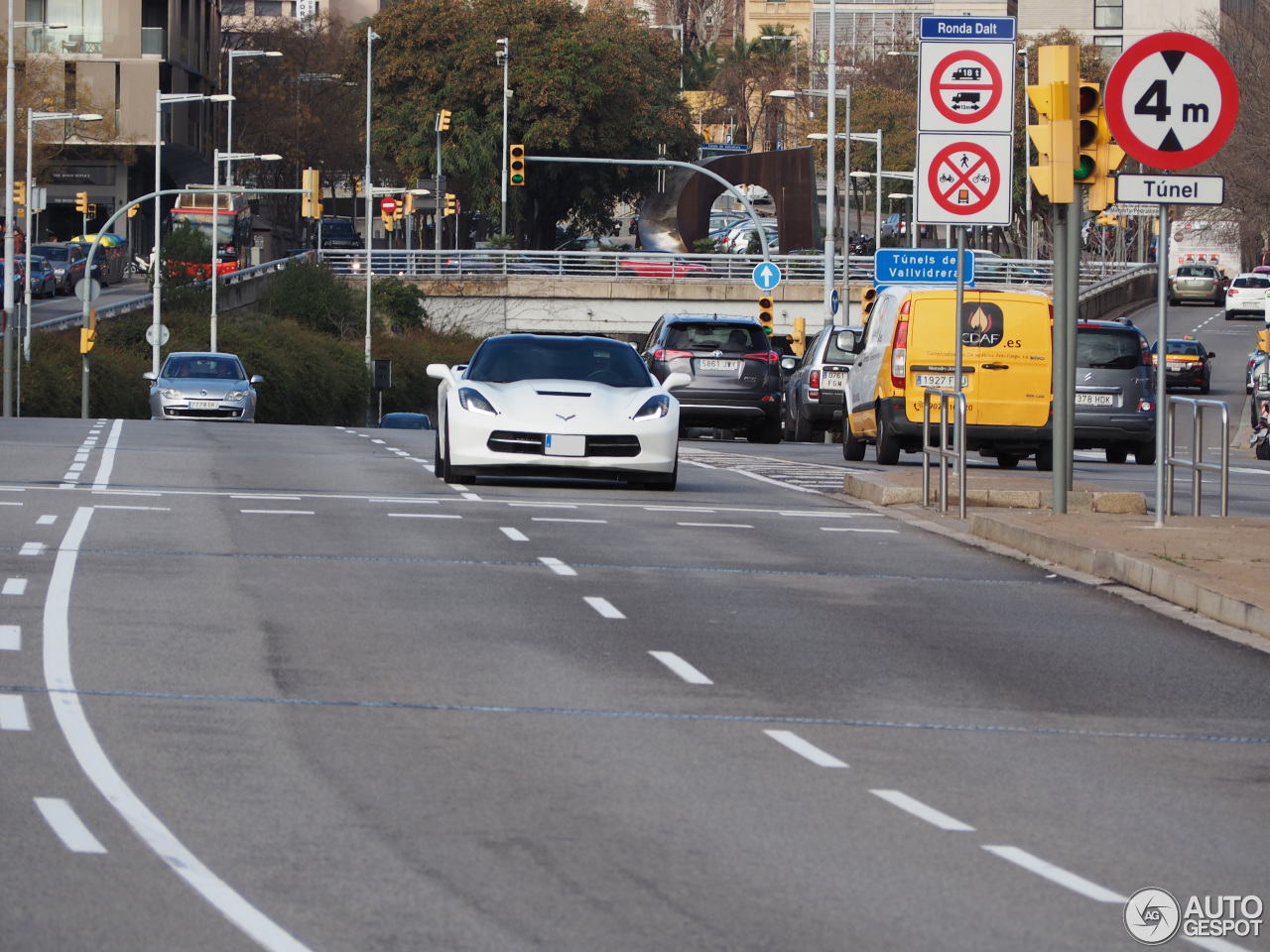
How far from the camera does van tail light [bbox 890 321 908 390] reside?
23.1 meters

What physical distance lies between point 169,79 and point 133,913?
95.8 m

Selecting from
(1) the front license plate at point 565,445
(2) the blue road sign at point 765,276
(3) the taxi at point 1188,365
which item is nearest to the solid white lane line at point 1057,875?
(1) the front license plate at point 565,445

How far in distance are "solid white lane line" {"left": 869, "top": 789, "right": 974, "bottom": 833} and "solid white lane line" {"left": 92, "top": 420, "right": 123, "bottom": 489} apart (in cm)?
1206

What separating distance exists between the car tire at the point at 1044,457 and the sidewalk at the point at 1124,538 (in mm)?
3938

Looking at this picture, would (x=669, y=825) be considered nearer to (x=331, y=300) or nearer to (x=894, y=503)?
(x=894, y=503)

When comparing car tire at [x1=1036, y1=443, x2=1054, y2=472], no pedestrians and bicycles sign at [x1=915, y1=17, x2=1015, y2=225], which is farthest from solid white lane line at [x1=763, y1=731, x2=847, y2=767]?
car tire at [x1=1036, y1=443, x2=1054, y2=472]

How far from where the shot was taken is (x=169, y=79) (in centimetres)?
9788

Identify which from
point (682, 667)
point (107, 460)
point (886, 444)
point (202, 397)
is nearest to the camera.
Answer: point (682, 667)

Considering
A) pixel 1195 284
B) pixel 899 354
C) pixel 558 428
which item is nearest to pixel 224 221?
pixel 1195 284

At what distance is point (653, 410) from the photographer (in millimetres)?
18891

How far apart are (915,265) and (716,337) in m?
3.22

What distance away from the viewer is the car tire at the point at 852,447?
85.1ft

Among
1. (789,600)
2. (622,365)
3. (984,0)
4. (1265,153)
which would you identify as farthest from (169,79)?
(789,600)

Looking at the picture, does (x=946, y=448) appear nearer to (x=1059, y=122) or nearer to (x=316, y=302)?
(x=1059, y=122)
